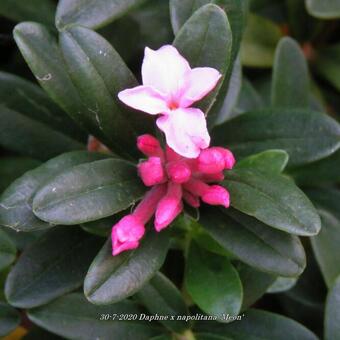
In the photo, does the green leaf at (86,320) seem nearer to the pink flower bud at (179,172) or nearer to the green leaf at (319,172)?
the pink flower bud at (179,172)

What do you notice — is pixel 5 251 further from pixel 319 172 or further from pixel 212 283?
pixel 319 172

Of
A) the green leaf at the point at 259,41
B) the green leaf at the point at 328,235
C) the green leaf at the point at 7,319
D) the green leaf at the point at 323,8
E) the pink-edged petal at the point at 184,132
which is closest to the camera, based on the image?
the pink-edged petal at the point at 184,132

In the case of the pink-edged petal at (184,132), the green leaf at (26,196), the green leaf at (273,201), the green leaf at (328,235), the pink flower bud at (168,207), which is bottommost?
the green leaf at (328,235)

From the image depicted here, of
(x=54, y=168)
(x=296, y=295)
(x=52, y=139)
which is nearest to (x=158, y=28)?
(x=52, y=139)

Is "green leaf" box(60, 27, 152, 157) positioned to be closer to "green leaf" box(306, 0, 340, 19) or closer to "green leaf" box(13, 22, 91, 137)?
"green leaf" box(13, 22, 91, 137)

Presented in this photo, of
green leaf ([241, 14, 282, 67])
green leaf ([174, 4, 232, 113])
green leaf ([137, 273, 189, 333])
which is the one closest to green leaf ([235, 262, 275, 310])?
green leaf ([137, 273, 189, 333])

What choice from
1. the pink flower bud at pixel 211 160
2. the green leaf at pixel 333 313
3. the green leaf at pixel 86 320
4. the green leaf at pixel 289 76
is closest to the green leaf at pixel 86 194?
the pink flower bud at pixel 211 160
